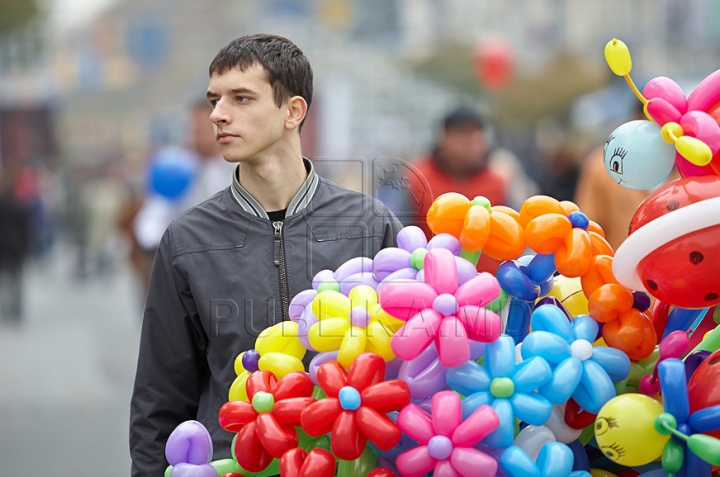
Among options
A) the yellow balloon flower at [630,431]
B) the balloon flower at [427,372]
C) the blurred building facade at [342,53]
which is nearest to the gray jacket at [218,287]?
the balloon flower at [427,372]

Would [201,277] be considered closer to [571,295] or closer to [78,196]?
[571,295]

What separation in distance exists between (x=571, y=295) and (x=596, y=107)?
25.9m

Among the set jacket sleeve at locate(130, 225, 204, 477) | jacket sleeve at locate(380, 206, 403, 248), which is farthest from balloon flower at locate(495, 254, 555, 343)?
jacket sleeve at locate(130, 225, 204, 477)

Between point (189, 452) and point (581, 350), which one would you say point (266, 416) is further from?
point (581, 350)

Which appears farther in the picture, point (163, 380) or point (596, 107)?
point (596, 107)

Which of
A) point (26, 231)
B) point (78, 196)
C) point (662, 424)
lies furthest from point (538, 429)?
point (78, 196)

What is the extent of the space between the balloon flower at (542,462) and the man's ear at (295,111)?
3.76 ft

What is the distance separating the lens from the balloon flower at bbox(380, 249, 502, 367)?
7.14ft

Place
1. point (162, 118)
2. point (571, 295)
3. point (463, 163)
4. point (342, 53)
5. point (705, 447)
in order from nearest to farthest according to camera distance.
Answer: point (705, 447)
point (571, 295)
point (463, 163)
point (342, 53)
point (162, 118)

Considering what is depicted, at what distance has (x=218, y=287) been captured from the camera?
2.76 m

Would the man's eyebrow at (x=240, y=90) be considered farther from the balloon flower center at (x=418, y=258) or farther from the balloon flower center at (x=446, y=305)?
the balloon flower center at (x=446, y=305)

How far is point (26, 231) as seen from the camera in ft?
44.3

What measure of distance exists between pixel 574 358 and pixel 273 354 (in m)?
0.68

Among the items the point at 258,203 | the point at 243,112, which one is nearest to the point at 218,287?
the point at 258,203
